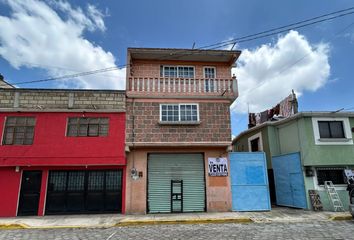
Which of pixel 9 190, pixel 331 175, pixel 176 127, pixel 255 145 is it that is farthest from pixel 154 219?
pixel 255 145

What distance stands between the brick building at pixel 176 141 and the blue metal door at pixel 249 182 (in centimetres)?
49

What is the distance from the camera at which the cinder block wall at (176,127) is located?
12602 mm

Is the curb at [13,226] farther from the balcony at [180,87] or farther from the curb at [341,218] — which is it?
the curb at [341,218]

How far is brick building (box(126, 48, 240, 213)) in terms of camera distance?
12516 millimetres

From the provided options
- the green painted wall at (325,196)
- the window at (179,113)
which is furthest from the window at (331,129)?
the window at (179,113)

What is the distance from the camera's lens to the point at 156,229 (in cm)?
938

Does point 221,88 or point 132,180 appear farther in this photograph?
point 221,88

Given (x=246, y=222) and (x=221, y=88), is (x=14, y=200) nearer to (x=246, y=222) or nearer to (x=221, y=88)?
(x=246, y=222)

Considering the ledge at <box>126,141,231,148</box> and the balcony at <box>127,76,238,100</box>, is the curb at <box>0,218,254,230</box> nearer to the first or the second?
the ledge at <box>126,141,231,148</box>

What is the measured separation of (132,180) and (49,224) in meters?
4.09

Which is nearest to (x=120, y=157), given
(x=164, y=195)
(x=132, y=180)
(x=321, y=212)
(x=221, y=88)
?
(x=132, y=180)

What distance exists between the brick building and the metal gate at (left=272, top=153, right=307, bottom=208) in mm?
4000

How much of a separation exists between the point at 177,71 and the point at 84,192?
29.3 feet

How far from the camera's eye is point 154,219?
10.9 m
